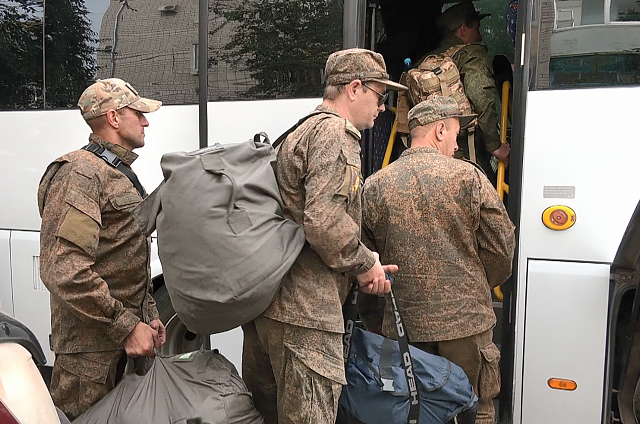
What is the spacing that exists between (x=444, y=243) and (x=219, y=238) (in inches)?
46.8

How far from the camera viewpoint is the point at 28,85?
4289mm

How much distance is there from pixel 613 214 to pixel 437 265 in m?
0.89

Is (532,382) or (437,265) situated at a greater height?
(437,265)

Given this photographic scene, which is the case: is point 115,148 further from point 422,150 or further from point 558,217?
point 558,217

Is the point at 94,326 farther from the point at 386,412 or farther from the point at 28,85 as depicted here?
the point at 28,85

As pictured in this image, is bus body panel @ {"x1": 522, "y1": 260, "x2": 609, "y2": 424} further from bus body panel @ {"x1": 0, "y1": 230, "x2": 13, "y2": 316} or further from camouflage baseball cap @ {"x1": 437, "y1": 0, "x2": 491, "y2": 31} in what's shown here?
bus body panel @ {"x1": 0, "y1": 230, "x2": 13, "y2": 316}

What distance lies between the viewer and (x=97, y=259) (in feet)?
8.81

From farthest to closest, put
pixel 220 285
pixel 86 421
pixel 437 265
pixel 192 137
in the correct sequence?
pixel 192 137 → pixel 437 265 → pixel 86 421 → pixel 220 285

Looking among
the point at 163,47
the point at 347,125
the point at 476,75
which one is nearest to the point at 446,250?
the point at 347,125

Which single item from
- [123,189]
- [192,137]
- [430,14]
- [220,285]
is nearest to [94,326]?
[123,189]

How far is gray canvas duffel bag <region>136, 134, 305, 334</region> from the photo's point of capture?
2109mm

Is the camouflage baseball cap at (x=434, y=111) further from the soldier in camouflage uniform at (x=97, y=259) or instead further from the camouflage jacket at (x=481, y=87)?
the soldier in camouflage uniform at (x=97, y=259)

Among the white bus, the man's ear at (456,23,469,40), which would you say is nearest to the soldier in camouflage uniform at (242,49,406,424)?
the white bus

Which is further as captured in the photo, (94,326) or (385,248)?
(385,248)
